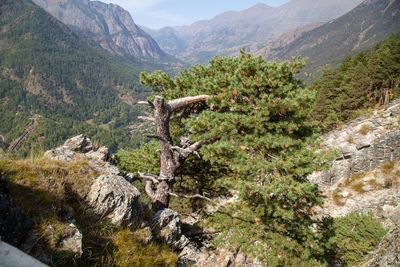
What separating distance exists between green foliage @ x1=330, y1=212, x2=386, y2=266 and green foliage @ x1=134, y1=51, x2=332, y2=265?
2925mm

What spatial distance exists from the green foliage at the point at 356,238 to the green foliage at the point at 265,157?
2925mm

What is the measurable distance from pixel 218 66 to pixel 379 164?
514 inches

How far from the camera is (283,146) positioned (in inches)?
232

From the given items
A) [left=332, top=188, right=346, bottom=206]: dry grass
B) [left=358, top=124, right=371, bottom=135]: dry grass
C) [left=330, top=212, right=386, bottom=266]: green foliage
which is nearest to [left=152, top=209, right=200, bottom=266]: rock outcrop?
[left=330, top=212, right=386, bottom=266]: green foliage

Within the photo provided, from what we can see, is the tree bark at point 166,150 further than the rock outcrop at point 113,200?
Yes

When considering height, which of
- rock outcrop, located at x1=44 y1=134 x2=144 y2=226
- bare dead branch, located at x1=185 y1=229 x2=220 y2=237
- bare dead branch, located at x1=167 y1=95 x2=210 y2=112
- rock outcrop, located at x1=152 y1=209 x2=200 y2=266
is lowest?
bare dead branch, located at x1=185 y1=229 x2=220 y2=237

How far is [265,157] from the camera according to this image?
641 cm

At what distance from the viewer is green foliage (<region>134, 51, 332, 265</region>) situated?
213 inches

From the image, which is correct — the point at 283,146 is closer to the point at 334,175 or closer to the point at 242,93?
the point at 242,93

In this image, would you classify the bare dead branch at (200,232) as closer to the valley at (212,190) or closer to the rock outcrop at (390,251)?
the valley at (212,190)

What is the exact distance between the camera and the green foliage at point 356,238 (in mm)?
7902

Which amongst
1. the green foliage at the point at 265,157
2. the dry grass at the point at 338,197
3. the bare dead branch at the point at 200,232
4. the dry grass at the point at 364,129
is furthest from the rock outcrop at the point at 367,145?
the bare dead branch at the point at 200,232

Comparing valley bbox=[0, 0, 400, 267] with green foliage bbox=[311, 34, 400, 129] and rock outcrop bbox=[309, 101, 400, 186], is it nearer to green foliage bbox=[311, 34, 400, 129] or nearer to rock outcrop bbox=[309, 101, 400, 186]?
rock outcrop bbox=[309, 101, 400, 186]

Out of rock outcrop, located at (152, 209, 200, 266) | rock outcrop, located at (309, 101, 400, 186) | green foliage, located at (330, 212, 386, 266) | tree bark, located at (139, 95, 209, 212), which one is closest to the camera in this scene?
rock outcrop, located at (152, 209, 200, 266)
